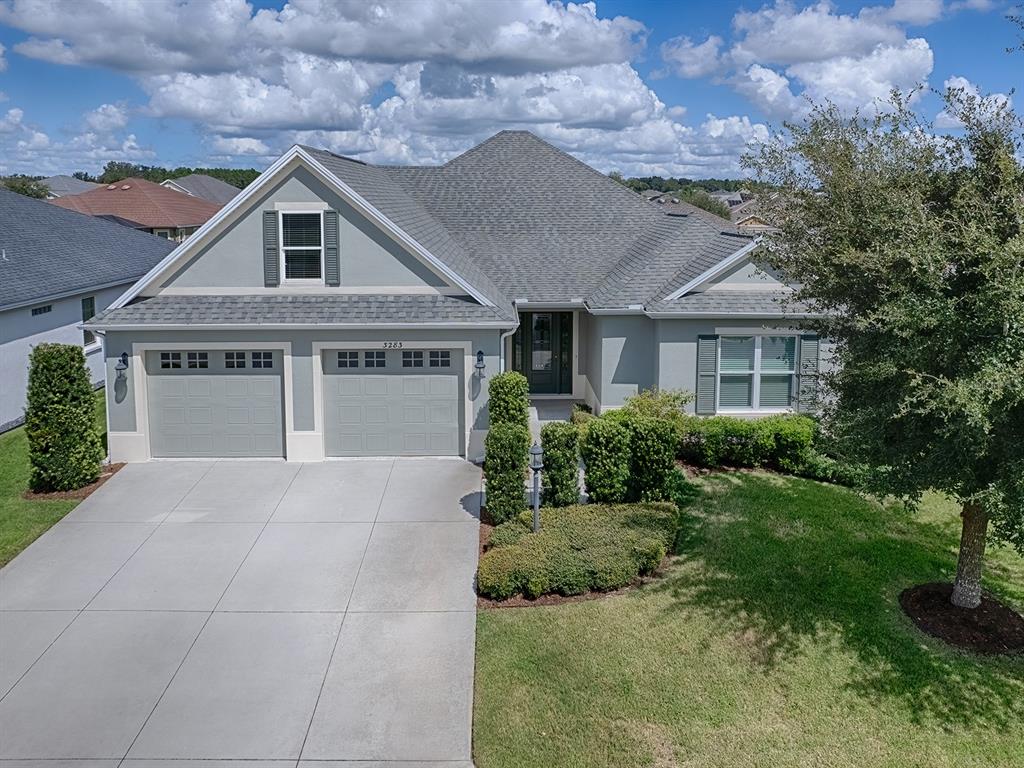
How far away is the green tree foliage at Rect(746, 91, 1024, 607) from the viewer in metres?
7.71

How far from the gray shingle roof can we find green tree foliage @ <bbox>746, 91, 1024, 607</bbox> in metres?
7.29

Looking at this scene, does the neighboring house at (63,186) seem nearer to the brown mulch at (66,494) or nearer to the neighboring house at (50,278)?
the neighboring house at (50,278)

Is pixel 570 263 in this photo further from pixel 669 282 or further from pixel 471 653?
pixel 471 653

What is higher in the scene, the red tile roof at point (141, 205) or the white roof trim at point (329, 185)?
the red tile roof at point (141, 205)

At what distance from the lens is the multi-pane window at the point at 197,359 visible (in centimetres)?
1616

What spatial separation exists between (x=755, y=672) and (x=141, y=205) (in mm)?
50094

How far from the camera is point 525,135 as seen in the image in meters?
24.7

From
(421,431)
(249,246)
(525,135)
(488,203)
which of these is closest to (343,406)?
(421,431)

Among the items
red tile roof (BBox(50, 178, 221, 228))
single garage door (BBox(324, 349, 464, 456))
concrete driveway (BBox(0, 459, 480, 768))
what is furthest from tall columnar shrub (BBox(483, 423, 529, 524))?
red tile roof (BBox(50, 178, 221, 228))

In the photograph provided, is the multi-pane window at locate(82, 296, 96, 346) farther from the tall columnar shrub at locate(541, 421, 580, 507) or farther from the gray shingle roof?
the tall columnar shrub at locate(541, 421, 580, 507)

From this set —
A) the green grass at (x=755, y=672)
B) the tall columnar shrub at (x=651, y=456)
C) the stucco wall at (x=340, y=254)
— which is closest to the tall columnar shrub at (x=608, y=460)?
the tall columnar shrub at (x=651, y=456)

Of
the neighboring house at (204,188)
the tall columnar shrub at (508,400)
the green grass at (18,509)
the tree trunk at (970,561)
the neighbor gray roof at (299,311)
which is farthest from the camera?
the neighboring house at (204,188)

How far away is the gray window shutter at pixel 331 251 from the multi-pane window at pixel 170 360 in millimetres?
3096

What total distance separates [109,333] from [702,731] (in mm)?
12645
